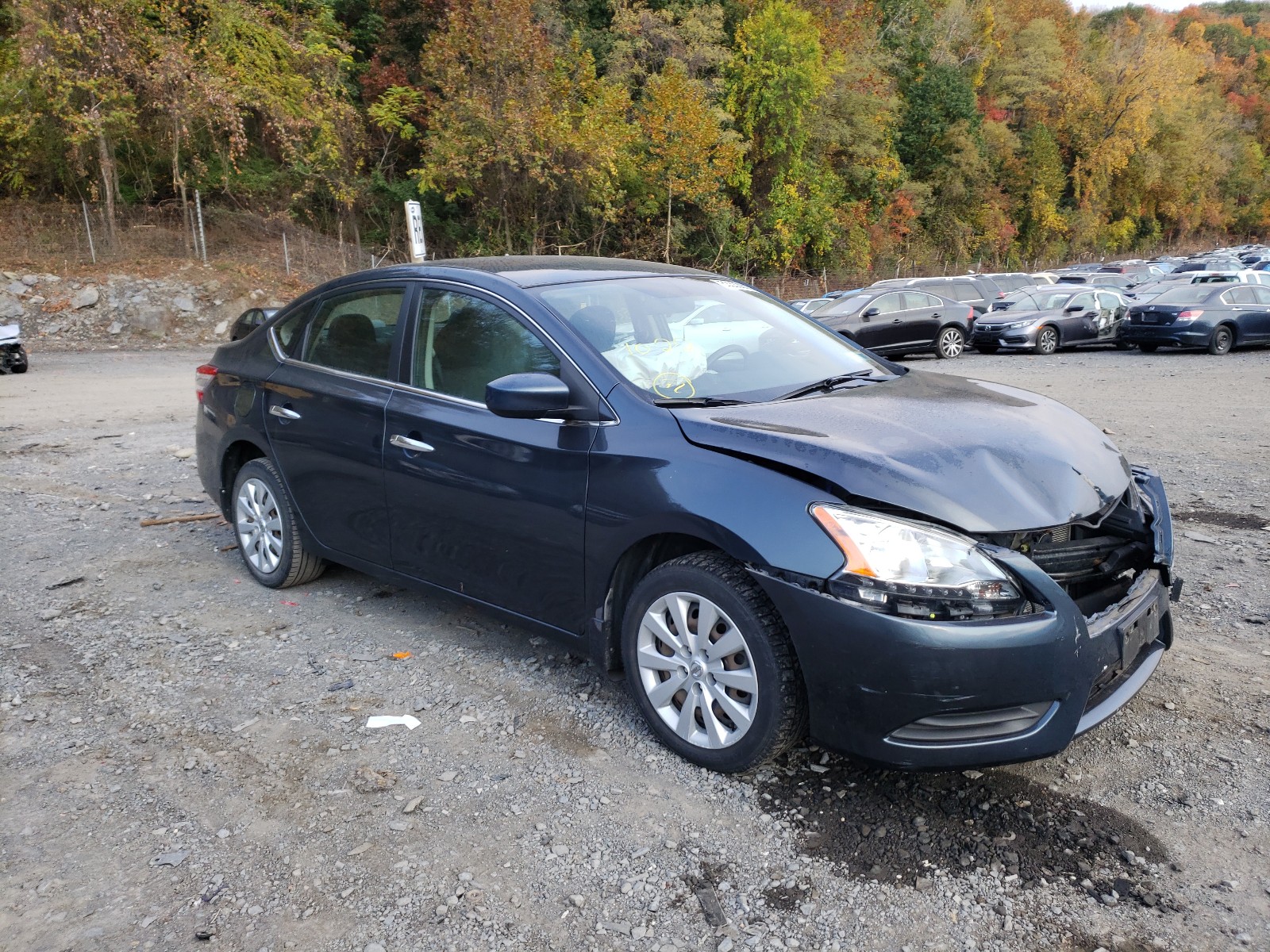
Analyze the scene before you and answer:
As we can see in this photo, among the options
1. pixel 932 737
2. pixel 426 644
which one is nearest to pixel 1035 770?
pixel 932 737

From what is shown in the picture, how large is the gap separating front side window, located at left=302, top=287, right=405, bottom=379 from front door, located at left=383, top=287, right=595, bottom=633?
0.19m

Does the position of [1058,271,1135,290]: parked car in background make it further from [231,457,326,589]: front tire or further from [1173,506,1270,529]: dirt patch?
[231,457,326,589]: front tire

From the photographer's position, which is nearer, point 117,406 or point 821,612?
point 821,612

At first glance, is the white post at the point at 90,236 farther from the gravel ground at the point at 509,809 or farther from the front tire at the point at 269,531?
the gravel ground at the point at 509,809

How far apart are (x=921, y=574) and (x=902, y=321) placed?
17.8m

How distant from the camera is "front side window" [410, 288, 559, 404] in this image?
12.0ft

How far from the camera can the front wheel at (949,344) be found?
1992 cm

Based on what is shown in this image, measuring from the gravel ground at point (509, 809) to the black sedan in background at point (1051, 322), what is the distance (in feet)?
53.0

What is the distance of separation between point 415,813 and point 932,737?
1610 millimetres

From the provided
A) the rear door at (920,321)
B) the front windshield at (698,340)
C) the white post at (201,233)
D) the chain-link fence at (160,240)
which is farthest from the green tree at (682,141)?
the front windshield at (698,340)

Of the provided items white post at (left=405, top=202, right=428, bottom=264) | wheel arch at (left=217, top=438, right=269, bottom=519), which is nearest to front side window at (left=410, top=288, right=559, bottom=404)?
wheel arch at (left=217, top=438, right=269, bottom=519)

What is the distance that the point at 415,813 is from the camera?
2.96 meters

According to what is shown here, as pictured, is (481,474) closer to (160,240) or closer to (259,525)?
(259,525)

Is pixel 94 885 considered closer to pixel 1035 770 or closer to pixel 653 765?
pixel 653 765
